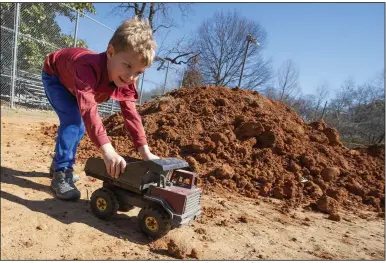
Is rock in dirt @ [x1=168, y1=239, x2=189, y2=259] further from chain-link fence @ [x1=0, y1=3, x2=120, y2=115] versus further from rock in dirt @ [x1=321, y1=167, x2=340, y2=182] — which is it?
chain-link fence @ [x1=0, y1=3, x2=120, y2=115]

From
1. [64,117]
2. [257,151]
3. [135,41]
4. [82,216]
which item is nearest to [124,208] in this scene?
[82,216]

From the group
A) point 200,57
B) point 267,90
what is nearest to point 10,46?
point 200,57

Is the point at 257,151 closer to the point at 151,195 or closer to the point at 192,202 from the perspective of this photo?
the point at 192,202

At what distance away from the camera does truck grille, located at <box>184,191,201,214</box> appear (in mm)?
2184

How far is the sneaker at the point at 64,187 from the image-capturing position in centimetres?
265

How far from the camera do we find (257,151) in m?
5.23

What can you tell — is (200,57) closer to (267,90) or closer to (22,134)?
(267,90)

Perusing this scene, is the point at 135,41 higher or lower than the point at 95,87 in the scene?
higher

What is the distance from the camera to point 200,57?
21.9 meters

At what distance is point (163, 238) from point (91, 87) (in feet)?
3.96

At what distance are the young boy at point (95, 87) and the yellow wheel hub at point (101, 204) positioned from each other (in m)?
0.35

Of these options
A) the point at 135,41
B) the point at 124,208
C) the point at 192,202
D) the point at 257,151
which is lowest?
the point at 124,208

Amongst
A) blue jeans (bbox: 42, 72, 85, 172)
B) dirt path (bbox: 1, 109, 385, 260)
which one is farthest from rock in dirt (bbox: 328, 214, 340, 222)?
blue jeans (bbox: 42, 72, 85, 172)

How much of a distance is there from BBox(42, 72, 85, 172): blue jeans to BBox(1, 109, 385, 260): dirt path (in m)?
0.34
